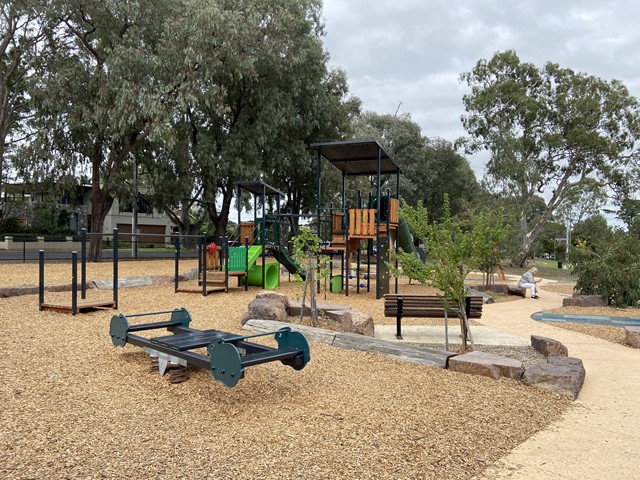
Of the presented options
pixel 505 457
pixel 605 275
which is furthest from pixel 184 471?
pixel 605 275

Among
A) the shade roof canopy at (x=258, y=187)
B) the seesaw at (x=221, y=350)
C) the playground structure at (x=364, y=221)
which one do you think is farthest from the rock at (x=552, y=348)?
the shade roof canopy at (x=258, y=187)

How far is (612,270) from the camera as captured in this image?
12.9 m

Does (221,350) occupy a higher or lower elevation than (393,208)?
lower

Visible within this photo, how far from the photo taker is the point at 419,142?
1674 inches

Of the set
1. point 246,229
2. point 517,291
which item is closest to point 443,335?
point 517,291

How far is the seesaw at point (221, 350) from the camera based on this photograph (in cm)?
429

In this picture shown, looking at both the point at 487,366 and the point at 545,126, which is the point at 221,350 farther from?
the point at 545,126

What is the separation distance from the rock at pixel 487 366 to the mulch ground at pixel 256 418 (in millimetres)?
132

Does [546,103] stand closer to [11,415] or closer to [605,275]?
[605,275]

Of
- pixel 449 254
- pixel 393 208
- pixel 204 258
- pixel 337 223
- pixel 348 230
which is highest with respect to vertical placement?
pixel 393 208

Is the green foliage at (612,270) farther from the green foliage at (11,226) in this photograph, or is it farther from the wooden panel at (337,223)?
the green foliage at (11,226)

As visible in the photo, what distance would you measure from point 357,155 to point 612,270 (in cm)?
714

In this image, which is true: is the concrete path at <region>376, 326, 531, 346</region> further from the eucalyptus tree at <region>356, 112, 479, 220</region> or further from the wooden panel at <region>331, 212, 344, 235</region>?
the eucalyptus tree at <region>356, 112, 479, 220</region>

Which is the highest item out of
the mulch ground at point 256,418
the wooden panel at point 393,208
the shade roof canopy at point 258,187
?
the shade roof canopy at point 258,187
